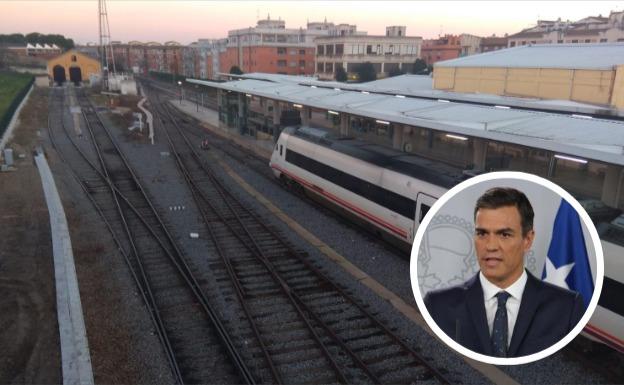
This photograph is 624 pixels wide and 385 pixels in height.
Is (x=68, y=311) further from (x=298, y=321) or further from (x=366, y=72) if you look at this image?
(x=366, y=72)

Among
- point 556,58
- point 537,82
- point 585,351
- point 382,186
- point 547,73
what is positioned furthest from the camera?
point 556,58

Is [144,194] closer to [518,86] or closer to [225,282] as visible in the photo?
[225,282]

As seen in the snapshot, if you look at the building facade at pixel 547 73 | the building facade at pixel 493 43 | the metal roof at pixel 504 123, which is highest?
the building facade at pixel 493 43

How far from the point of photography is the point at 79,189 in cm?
2077

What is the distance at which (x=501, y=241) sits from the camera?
163cm

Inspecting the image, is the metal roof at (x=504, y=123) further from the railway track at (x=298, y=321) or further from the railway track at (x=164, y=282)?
the railway track at (x=164, y=282)

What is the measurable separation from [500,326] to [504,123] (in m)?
14.0

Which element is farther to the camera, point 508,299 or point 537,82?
point 537,82

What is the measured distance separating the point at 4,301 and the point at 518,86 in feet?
117

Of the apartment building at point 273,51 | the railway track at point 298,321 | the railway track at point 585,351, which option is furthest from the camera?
the apartment building at point 273,51

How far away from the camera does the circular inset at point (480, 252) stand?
1.61 meters

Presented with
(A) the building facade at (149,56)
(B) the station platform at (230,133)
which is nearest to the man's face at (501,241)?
(B) the station platform at (230,133)

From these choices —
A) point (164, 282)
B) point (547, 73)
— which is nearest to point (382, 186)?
point (164, 282)

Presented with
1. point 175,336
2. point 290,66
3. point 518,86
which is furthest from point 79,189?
point 290,66
